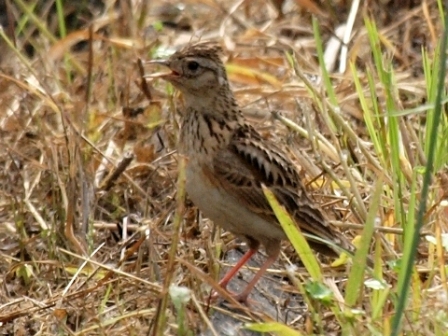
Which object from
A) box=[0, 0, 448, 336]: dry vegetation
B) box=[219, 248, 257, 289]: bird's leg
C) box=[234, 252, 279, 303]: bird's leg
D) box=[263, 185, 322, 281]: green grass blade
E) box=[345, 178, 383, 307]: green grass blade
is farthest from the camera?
box=[219, 248, 257, 289]: bird's leg

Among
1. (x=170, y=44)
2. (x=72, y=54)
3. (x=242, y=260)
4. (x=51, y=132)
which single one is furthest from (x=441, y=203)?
(x=72, y=54)

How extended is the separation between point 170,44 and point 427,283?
3164 mm

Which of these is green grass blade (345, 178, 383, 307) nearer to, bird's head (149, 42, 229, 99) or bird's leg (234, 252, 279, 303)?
bird's leg (234, 252, 279, 303)

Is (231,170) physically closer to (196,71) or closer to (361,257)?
(196,71)

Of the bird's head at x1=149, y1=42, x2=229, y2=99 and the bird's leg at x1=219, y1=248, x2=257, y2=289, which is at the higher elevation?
the bird's head at x1=149, y1=42, x2=229, y2=99

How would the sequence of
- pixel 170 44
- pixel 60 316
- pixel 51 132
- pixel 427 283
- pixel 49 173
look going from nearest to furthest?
pixel 427 283 < pixel 60 316 < pixel 49 173 < pixel 51 132 < pixel 170 44

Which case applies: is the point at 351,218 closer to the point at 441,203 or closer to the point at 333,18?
the point at 441,203

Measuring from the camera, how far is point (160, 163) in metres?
5.07

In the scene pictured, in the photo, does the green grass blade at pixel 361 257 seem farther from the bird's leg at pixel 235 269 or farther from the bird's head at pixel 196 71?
the bird's head at pixel 196 71

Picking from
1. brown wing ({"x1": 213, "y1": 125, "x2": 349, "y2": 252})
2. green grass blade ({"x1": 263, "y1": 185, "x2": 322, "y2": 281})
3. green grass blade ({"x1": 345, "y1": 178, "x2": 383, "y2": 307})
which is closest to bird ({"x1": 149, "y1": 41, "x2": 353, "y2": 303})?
brown wing ({"x1": 213, "y1": 125, "x2": 349, "y2": 252})

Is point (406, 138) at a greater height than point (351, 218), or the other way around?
point (406, 138)

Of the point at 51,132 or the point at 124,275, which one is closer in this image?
A: the point at 124,275

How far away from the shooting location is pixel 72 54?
6715mm

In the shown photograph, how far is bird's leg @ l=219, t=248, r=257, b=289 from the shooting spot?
4125 mm
